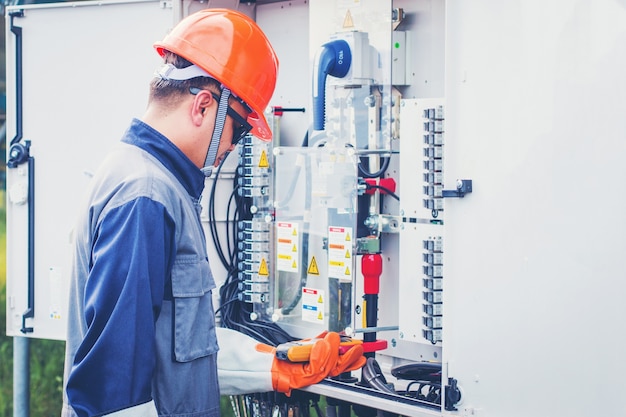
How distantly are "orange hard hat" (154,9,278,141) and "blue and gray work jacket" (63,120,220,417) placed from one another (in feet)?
0.89

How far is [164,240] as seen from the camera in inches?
80.6

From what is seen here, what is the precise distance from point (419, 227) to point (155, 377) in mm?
1239

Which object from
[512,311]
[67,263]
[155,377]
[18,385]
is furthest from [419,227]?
[18,385]

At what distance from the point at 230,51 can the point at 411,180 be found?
37.5 inches

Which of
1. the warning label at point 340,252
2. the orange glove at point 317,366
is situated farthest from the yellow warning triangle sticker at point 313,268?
the orange glove at point 317,366

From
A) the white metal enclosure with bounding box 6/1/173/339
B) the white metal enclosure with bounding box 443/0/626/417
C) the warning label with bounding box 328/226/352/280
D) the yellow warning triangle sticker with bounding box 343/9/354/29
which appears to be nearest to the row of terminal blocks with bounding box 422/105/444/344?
the white metal enclosure with bounding box 443/0/626/417

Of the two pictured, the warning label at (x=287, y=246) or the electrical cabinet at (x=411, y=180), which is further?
the warning label at (x=287, y=246)

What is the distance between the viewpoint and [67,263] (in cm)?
395

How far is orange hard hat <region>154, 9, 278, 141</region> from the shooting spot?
2332 mm

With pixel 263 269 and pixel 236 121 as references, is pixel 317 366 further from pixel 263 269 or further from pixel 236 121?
pixel 236 121

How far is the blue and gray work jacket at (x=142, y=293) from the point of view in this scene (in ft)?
6.33

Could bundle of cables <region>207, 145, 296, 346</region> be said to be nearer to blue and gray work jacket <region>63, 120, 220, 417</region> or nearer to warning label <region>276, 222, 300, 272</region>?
warning label <region>276, 222, 300, 272</region>

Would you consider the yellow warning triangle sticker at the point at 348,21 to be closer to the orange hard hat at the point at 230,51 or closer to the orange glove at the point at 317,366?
the orange hard hat at the point at 230,51

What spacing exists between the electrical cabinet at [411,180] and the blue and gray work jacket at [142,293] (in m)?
0.87
